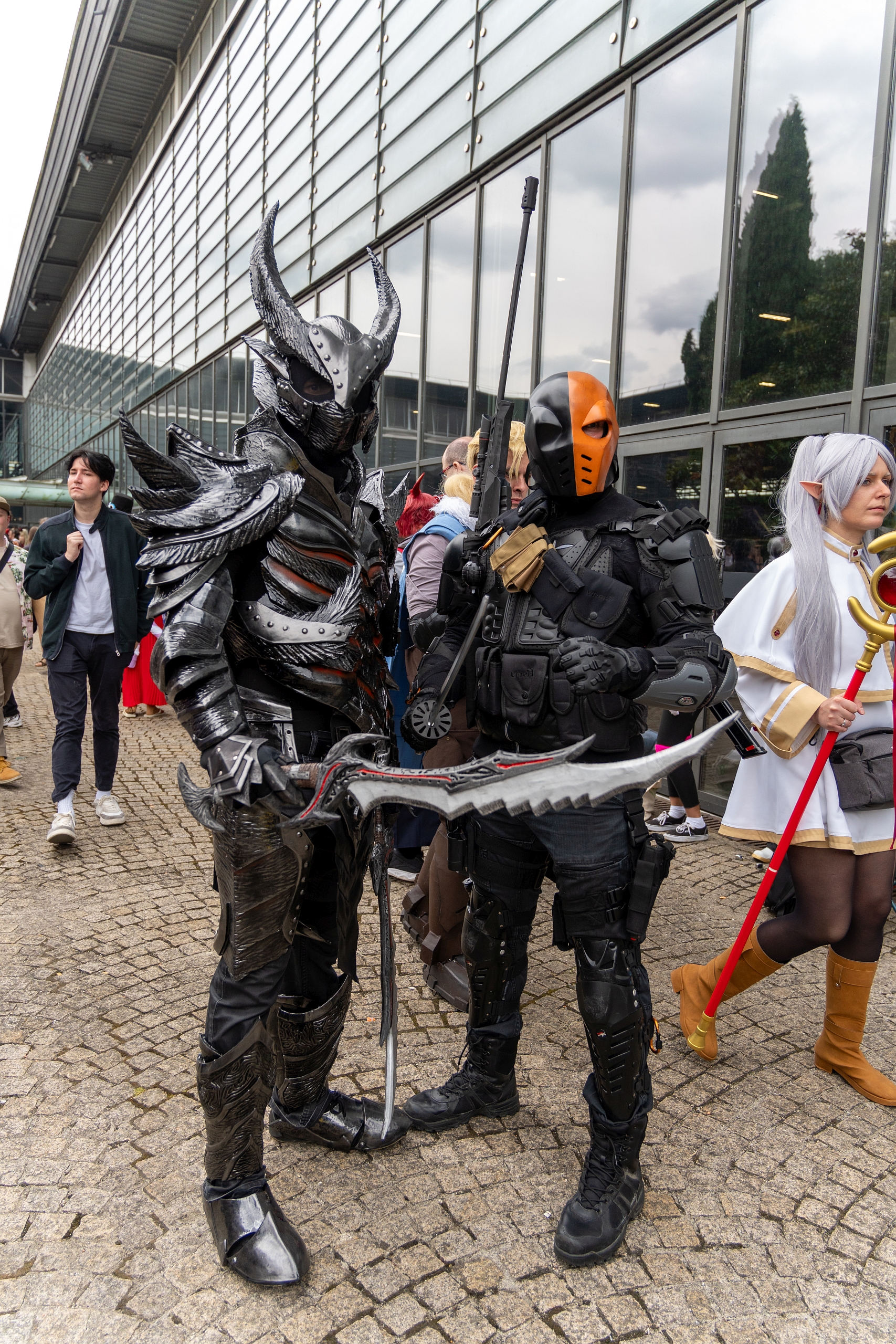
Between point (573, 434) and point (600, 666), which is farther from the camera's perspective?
point (573, 434)

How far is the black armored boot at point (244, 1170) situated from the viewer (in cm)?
200

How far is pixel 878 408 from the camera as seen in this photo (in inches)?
190

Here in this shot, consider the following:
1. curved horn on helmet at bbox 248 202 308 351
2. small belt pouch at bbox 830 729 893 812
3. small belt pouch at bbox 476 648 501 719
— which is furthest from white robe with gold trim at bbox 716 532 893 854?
curved horn on helmet at bbox 248 202 308 351

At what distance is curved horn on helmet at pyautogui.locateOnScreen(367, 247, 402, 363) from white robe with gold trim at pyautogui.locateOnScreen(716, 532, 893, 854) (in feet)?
4.45

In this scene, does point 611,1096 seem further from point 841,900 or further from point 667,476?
point 667,476

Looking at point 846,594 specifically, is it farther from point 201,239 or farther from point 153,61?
point 153,61

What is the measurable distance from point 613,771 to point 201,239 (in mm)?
19924

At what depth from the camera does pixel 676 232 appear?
20.5 ft

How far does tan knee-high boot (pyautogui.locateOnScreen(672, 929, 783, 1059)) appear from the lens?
9.64ft

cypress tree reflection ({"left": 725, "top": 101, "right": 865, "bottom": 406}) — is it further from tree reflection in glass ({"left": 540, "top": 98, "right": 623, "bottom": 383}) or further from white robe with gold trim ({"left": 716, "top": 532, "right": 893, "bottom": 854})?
white robe with gold trim ({"left": 716, "top": 532, "right": 893, "bottom": 854})

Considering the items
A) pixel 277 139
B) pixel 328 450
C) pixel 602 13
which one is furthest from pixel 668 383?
pixel 277 139

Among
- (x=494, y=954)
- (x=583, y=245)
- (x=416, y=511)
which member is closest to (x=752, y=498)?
(x=416, y=511)

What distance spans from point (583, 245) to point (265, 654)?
6.35m

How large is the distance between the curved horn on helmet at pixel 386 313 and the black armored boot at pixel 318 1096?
1693 mm
